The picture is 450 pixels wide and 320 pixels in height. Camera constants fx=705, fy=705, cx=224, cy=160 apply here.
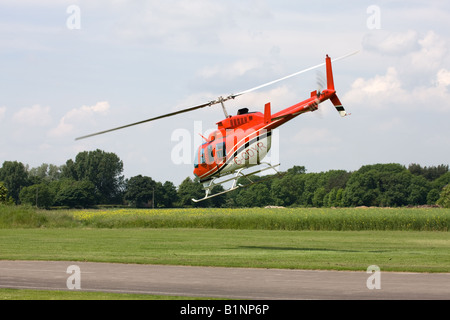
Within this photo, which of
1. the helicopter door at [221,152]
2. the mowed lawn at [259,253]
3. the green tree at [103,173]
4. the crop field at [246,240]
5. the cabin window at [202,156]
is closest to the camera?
the mowed lawn at [259,253]

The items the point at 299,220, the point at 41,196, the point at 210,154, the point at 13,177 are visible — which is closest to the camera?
the point at 210,154

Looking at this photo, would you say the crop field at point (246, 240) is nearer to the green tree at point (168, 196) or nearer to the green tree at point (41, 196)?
the green tree at point (168, 196)

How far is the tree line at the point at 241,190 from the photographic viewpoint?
436ft

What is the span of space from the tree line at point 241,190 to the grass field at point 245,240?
55726mm

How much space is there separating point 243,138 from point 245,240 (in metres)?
14.6

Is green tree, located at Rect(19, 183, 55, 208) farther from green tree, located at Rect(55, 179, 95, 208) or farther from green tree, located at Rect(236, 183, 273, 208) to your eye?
green tree, located at Rect(236, 183, 273, 208)

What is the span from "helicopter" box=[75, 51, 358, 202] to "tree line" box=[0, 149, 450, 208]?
90.7m

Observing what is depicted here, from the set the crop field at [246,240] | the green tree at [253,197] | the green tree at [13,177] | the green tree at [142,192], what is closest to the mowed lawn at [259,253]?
the crop field at [246,240]

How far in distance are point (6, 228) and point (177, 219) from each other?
15.8 m

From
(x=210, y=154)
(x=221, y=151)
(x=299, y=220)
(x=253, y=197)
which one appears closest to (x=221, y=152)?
(x=221, y=151)

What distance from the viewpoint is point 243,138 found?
1361 inches

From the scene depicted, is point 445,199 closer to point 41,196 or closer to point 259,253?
point 41,196

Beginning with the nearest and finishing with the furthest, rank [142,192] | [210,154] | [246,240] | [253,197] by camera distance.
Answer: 1. [210,154]
2. [246,240]
3. [142,192]
4. [253,197]

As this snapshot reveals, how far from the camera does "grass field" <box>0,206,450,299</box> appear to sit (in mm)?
30891
